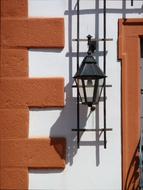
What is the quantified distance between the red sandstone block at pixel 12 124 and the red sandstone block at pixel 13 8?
0.89 metres

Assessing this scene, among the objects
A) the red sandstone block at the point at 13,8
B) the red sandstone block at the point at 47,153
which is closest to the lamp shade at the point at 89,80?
the red sandstone block at the point at 47,153

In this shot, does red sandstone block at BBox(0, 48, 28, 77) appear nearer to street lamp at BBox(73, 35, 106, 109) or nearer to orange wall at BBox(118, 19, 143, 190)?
street lamp at BBox(73, 35, 106, 109)

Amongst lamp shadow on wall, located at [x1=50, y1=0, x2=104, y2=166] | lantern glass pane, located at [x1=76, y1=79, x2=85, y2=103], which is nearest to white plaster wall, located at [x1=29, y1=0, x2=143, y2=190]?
lamp shadow on wall, located at [x1=50, y1=0, x2=104, y2=166]

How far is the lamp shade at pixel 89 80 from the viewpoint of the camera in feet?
16.3

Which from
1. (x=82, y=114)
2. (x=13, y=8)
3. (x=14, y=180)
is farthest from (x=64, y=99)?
(x=13, y=8)

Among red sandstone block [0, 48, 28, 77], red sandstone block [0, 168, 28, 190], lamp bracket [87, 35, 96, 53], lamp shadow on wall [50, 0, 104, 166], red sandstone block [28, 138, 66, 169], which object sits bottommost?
red sandstone block [0, 168, 28, 190]

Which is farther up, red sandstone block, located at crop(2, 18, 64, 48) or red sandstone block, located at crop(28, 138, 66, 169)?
red sandstone block, located at crop(2, 18, 64, 48)

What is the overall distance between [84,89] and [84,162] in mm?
713

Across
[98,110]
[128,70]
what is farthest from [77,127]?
[128,70]

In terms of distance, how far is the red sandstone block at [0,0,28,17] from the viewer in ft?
17.3

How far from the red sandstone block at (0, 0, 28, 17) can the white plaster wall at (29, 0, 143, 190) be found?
74 millimetres

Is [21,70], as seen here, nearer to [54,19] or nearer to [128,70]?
[54,19]

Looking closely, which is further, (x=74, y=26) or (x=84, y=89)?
(x=74, y=26)

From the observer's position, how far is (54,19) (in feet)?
17.4
